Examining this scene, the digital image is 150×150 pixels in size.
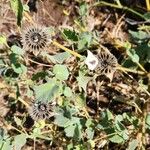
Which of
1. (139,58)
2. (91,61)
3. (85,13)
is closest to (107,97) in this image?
(139,58)

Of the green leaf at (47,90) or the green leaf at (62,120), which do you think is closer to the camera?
the green leaf at (47,90)

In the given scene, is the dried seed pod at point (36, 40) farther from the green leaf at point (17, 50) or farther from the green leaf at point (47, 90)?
the green leaf at point (47, 90)

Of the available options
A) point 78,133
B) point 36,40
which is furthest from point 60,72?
point 78,133

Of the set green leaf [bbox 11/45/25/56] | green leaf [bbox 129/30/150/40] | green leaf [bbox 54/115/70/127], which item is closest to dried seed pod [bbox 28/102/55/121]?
green leaf [bbox 54/115/70/127]

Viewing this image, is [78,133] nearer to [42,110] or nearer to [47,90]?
[42,110]

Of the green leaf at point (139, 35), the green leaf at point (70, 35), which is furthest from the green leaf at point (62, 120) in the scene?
the green leaf at point (139, 35)
